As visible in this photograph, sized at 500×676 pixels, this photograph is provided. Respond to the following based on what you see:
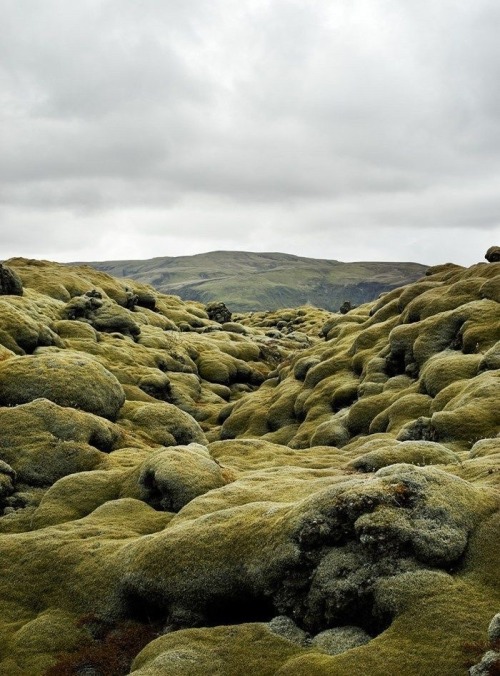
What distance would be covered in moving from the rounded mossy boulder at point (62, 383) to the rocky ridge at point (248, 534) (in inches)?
9.1

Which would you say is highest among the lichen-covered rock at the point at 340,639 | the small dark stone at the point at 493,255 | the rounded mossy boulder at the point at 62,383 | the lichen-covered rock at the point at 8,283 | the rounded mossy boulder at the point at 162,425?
the small dark stone at the point at 493,255

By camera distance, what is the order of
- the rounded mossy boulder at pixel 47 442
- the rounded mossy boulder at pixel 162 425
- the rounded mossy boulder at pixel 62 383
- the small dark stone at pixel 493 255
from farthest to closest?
the small dark stone at pixel 493 255, the rounded mossy boulder at pixel 162 425, the rounded mossy boulder at pixel 62 383, the rounded mossy boulder at pixel 47 442

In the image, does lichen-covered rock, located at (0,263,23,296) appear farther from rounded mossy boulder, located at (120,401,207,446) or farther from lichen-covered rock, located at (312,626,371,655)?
lichen-covered rock, located at (312,626,371,655)

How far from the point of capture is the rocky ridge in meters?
20.9

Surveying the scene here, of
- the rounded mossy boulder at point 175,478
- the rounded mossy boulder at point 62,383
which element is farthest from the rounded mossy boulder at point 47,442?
the rounded mossy boulder at point 62,383

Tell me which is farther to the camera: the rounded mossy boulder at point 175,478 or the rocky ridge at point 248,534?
the rounded mossy boulder at point 175,478

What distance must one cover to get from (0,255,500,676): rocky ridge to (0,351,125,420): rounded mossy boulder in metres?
0.23

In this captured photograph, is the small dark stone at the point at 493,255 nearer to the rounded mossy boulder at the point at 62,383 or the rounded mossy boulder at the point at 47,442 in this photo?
the rounded mossy boulder at the point at 62,383

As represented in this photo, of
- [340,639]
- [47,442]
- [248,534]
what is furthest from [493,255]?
[340,639]

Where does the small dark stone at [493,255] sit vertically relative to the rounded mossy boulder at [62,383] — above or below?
above

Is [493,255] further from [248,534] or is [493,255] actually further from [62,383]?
[248,534]

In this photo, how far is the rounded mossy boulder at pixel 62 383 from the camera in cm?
5906

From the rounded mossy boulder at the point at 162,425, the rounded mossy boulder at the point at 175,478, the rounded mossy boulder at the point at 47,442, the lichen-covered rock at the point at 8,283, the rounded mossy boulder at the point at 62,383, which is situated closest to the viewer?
the rounded mossy boulder at the point at 175,478

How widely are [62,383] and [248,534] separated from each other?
40.4m
